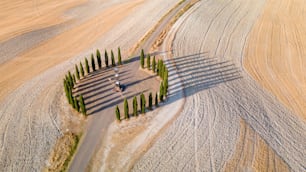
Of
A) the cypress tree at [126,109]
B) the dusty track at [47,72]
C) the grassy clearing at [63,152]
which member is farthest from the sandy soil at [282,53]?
the grassy clearing at [63,152]

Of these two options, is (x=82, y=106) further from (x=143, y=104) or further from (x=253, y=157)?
(x=253, y=157)

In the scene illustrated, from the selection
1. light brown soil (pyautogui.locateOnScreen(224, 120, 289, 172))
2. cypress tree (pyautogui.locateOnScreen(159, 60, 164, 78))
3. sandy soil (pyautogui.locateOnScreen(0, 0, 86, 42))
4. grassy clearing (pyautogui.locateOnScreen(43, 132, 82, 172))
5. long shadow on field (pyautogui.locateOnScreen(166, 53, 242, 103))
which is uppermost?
sandy soil (pyautogui.locateOnScreen(0, 0, 86, 42))

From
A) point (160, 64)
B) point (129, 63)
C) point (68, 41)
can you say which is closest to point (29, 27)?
point (68, 41)

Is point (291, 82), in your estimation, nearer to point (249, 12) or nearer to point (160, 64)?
point (160, 64)

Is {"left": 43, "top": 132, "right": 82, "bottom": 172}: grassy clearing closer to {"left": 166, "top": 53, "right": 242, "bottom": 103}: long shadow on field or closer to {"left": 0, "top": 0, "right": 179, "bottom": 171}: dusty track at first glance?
{"left": 0, "top": 0, "right": 179, "bottom": 171}: dusty track

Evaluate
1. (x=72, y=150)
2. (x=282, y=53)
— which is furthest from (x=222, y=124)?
(x=282, y=53)

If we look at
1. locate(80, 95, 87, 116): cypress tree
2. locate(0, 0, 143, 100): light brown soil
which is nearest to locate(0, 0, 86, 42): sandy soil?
locate(0, 0, 143, 100): light brown soil

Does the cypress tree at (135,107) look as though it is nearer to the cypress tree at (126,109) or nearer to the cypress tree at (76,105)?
the cypress tree at (126,109)
